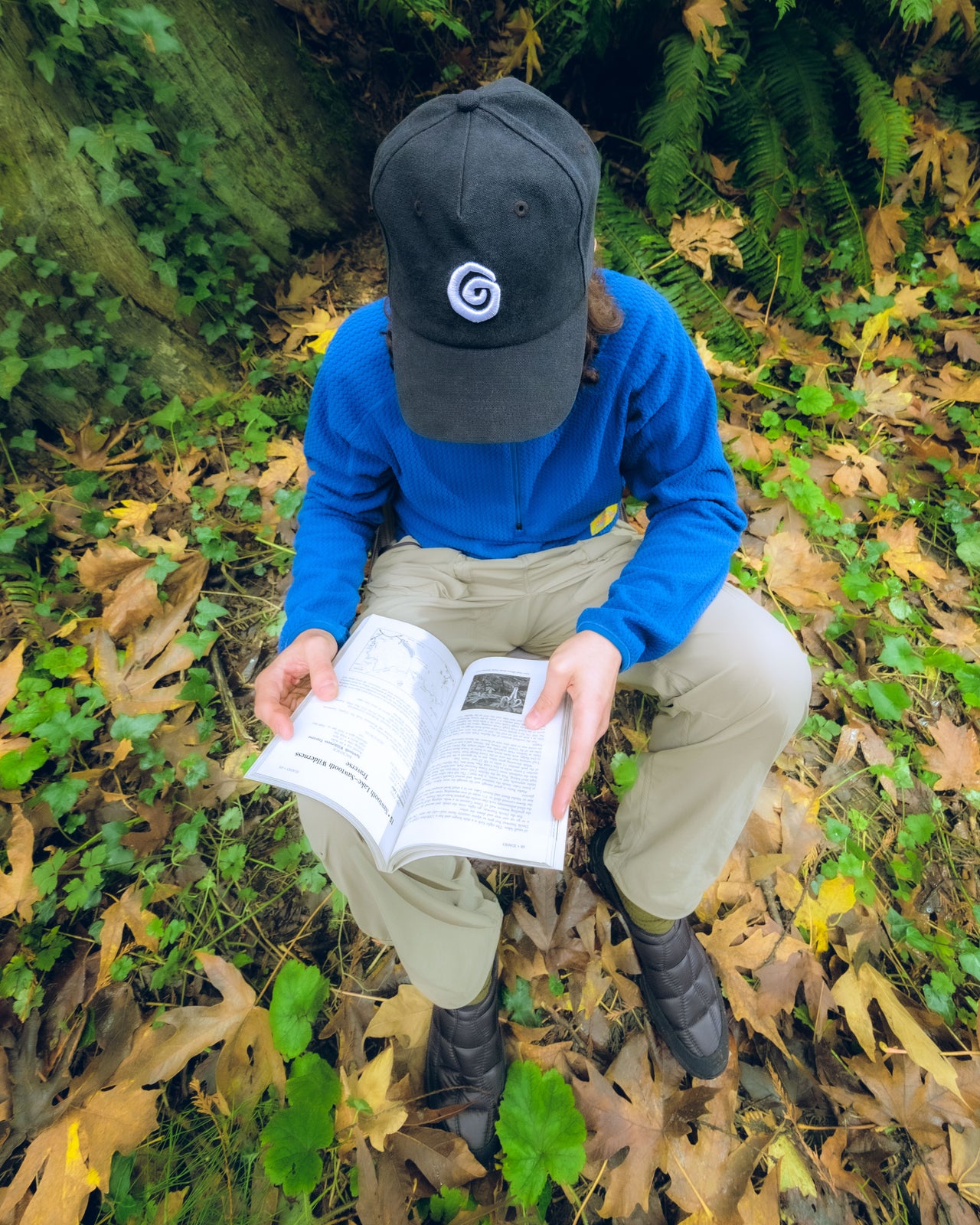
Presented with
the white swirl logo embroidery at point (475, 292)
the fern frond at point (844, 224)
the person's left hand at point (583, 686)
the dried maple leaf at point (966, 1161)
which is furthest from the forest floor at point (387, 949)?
the white swirl logo embroidery at point (475, 292)

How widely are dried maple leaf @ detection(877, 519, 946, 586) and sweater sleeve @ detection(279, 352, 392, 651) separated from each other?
6.90 ft

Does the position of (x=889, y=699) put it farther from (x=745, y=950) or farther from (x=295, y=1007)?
(x=295, y=1007)

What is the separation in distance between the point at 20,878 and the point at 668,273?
344cm

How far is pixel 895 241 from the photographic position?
294 cm

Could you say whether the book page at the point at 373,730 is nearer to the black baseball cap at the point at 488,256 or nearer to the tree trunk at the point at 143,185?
the black baseball cap at the point at 488,256

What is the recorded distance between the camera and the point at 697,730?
1522mm

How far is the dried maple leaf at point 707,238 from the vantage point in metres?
2.74

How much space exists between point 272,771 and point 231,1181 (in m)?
1.25

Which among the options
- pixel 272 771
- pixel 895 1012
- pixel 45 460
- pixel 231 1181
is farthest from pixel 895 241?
pixel 231 1181

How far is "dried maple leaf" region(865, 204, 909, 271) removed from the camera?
2857 millimetres

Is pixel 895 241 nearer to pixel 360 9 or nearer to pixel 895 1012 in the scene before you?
pixel 360 9

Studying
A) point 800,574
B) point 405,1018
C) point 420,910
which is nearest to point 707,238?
point 800,574

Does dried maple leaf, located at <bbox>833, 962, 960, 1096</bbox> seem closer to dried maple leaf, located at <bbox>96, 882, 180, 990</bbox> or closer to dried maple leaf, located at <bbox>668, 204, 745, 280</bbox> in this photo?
dried maple leaf, located at <bbox>96, 882, 180, 990</bbox>

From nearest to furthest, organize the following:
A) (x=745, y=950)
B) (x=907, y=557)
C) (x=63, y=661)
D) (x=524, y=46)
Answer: (x=745, y=950)
(x=63, y=661)
(x=907, y=557)
(x=524, y=46)
